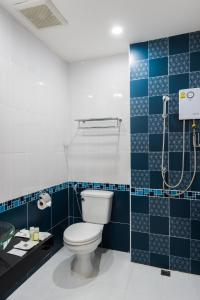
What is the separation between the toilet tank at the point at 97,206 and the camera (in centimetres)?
246

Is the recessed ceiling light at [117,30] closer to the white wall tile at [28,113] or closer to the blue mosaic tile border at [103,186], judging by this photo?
the white wall tile at [28,113]

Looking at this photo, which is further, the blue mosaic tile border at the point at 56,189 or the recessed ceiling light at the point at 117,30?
the recessed ceiling light at the point at 117,30

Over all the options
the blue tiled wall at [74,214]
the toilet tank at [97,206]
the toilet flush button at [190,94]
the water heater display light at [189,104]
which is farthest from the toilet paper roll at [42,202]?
the toilet flush button at [190,94]

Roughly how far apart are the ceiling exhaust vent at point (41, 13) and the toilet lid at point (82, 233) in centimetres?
201

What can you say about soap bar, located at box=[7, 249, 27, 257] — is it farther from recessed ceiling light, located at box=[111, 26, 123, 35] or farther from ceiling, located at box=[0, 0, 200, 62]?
recessed ceiling light, located at box=[111, 26, 123, 35]

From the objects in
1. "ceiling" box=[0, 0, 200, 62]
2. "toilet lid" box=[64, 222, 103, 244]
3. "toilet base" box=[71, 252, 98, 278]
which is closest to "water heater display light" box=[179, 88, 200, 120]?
"ceiling" box=[0, 0, 200, 62]

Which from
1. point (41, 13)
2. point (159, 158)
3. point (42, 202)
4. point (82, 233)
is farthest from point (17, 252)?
point (41, 13)

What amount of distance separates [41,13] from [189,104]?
1594 mm

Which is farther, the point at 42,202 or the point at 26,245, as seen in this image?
the point at 42,202

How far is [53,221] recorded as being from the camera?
8.17ft

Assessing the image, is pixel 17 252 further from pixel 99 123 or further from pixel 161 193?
pixel 99 123

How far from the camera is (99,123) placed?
270 centimetres

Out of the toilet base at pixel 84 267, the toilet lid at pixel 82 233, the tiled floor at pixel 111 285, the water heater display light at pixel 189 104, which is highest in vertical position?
the water heater display light at pixel 189 104

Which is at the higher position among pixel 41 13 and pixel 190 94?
pixel 41 13
